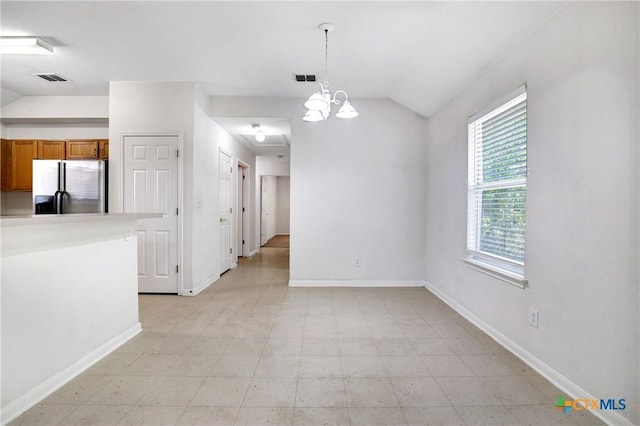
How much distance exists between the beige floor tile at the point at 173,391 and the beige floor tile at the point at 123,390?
52mm

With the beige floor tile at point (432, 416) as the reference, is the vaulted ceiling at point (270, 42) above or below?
above

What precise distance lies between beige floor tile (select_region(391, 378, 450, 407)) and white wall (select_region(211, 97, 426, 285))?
2.49m

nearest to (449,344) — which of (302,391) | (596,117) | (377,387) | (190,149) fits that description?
(377,387)

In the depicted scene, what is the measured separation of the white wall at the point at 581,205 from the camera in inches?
61.8

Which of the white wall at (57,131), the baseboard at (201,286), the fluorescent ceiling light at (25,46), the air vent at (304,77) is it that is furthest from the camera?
the white wall at (57,131)

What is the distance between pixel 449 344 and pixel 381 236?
2.07m

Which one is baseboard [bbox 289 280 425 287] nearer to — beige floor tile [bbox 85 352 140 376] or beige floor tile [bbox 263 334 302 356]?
beige floor tile [bbox 263 334 302 356]

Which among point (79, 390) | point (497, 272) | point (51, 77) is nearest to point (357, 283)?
point (497, 272)

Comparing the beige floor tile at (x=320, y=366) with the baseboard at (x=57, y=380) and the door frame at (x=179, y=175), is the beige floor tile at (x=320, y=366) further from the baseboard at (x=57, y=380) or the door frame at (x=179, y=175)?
the door frame at (x=179, y=175)

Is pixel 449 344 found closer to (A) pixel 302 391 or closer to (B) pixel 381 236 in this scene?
(A) pixel 302 391

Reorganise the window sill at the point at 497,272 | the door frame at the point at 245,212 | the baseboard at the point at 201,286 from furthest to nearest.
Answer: the door frame at the point at 245,212 < the baseboard at the point at 201,286 < the window sill at the point at 497,272

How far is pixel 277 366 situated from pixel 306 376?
10.0 inches

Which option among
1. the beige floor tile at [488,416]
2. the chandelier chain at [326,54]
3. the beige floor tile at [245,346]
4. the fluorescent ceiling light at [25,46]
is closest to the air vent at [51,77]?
the fluorescent ceiling light at [25,46]
